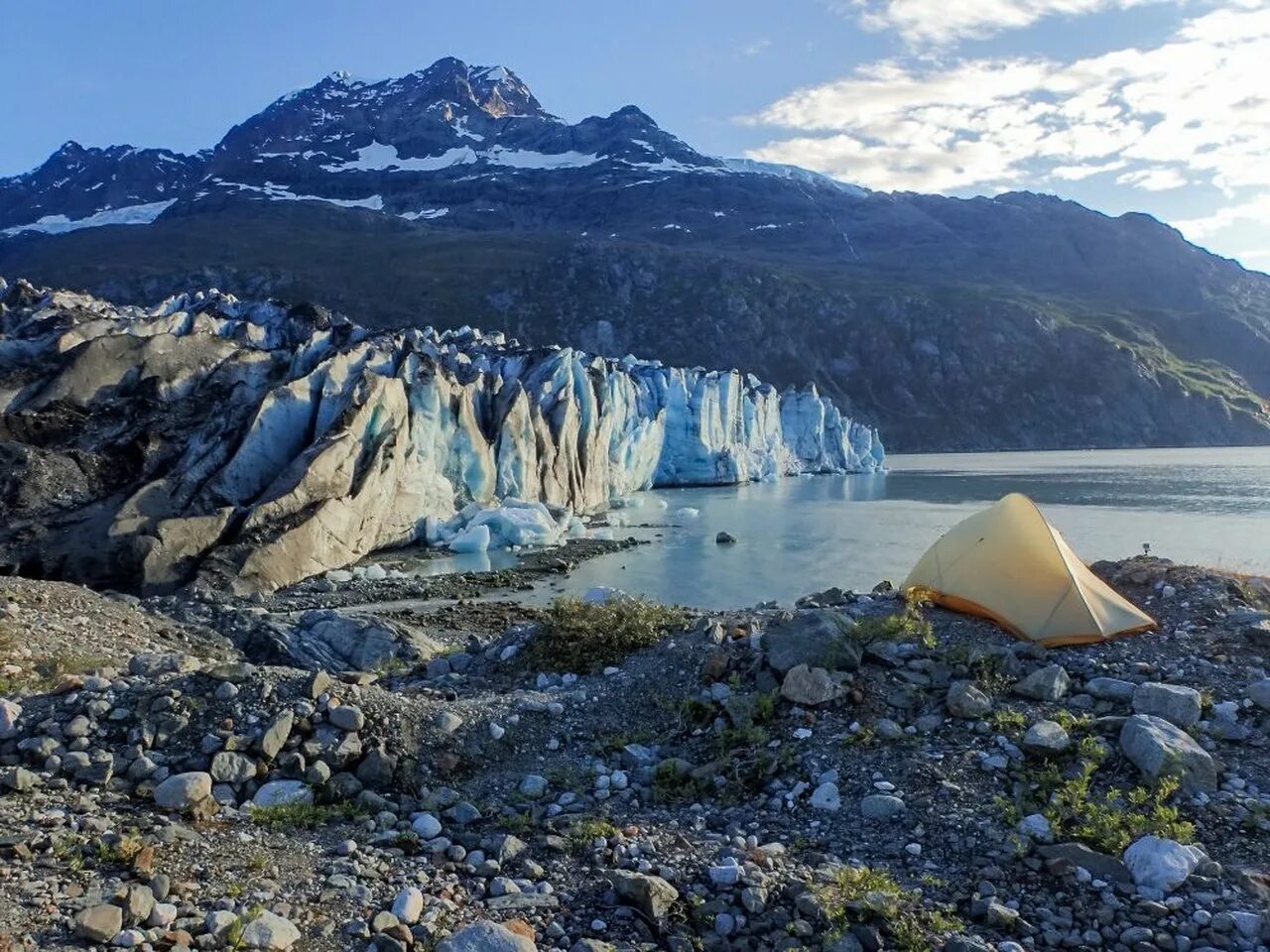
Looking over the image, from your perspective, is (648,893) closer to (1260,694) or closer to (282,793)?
(282,793)

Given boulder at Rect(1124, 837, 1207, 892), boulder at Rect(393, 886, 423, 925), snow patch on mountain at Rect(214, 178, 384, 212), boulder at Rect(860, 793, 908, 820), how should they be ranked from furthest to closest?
snow patch on mountain at Rect(214, 178, 384, 212), boulder at Rect(860, 793, 908, 820), boulder at Rect(1124, 837, 1207, 892), boulder at Rect(393, 886, 423, 925)

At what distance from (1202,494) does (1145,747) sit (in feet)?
147

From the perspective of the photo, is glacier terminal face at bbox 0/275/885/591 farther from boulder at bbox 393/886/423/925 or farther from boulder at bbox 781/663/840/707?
boulder at bbox 393/886/423/925

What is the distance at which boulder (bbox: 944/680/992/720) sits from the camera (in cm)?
650

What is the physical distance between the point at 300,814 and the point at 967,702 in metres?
4.47

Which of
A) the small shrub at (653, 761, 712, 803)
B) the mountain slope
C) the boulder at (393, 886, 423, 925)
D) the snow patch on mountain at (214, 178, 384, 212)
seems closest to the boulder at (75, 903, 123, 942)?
the boulder at (393, 886, 423, 925)

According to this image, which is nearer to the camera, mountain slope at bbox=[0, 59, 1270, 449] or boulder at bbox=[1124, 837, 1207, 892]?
boulder at bbox=[1124, 837, 1207, 892]

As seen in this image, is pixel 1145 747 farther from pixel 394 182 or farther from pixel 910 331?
pixel 394 182

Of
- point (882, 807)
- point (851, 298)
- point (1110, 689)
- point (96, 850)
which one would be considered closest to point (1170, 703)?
point (1110, 689)

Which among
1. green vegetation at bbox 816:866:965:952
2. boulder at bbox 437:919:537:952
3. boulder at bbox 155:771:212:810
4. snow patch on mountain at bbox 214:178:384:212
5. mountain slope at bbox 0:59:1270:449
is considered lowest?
green vegetation at bbox 816:866:965:952

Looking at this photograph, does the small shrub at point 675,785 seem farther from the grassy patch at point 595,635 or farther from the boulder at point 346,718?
the grassy patch at point 595,635

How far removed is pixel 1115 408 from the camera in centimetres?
11638

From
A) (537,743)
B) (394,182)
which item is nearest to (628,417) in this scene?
(537,743)

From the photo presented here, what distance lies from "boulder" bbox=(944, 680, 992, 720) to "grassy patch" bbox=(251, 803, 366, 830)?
405cm
